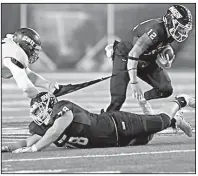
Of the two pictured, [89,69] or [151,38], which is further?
[89,69]

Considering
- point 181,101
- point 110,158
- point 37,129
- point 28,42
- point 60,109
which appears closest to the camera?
point 110,158

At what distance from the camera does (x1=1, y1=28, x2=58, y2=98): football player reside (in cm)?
727

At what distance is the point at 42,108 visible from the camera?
23.2 ft

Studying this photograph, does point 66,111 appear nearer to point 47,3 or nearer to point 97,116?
point 97,116

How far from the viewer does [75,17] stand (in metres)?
20.9

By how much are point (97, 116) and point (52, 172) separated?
1.25 m

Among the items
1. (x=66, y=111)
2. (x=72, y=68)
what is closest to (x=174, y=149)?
(x=66, y=111)

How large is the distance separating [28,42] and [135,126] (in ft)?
4.64

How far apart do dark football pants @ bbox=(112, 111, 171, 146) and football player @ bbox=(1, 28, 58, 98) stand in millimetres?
897

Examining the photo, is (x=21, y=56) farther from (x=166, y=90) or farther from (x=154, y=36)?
(x=166, y=90)

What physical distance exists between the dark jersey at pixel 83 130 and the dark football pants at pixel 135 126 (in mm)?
82

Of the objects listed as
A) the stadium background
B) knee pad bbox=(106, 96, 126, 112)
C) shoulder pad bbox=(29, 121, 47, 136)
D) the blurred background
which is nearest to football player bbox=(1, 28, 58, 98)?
shoulder pad bbox=(29, 121, 47, 136)

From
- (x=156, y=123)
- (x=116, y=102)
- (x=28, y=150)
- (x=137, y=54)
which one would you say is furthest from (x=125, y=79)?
(x=28, y=150)

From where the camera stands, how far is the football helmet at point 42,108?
23.2 feet
